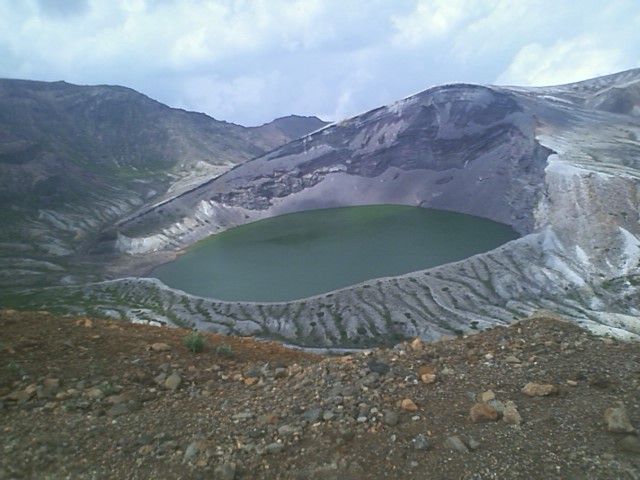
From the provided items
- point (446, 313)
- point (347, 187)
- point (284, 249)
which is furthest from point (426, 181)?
point (446, 313)

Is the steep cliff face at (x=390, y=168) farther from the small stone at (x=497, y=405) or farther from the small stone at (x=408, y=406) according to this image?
the small stone at (x=408, y=406)

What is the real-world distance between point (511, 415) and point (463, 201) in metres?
117

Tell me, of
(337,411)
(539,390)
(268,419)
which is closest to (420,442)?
(337,411)

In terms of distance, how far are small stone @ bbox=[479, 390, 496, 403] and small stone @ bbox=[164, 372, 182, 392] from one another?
6090mm

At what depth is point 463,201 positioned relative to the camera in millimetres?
118625

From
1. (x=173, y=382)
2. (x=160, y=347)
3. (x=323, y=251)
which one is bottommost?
(x=323, y=251)

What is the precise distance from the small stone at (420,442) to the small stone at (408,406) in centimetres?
64

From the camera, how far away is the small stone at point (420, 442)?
7.08m

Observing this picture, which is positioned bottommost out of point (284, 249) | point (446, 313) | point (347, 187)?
point (446, 313)

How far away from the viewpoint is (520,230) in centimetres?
9512

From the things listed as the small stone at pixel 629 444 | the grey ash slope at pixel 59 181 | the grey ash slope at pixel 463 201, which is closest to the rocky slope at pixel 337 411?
the small stone at pixel 629 444

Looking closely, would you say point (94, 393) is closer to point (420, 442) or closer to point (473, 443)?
point (420, 442)

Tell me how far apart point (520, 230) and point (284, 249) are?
50.5 metres

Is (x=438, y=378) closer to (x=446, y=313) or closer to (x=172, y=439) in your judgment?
(x=172, y=439)
